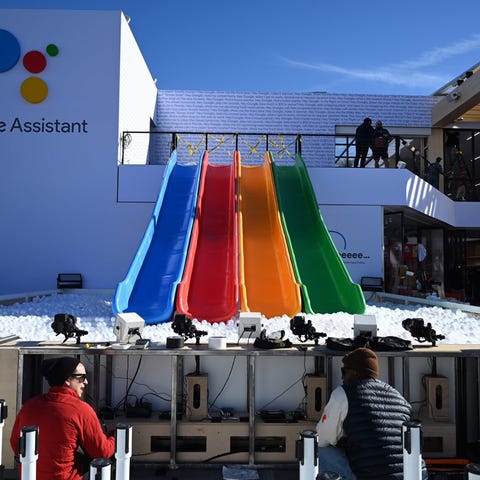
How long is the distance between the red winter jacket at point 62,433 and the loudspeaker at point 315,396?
5.17 feet

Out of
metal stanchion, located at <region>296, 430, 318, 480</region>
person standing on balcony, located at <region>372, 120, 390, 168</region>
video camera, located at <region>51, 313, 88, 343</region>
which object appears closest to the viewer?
metal stanchion, located at <region>296, 430, 318, 480</region>

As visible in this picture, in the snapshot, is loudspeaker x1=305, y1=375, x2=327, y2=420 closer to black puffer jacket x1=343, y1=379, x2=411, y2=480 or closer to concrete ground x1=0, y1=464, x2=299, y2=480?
concrete ground x1=0, y1=464, x2=299, y2=480

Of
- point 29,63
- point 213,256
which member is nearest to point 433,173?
point 213,256

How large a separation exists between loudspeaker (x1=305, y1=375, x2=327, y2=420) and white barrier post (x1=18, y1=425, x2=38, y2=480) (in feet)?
6.48

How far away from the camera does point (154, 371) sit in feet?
12.0

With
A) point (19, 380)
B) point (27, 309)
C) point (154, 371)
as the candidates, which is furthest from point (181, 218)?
point (19, 380)

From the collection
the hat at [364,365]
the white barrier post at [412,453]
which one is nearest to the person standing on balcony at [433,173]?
the hat at [364,365]

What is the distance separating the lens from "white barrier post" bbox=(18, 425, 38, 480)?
6.69ft

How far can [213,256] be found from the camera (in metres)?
7.37

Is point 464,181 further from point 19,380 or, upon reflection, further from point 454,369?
point 19,380

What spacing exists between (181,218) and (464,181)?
8.79 meters

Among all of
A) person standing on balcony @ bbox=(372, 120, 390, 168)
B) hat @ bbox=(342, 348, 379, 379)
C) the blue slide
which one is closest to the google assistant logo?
the blue slide

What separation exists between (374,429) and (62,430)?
4.84ft

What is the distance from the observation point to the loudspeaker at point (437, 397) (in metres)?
3.47
